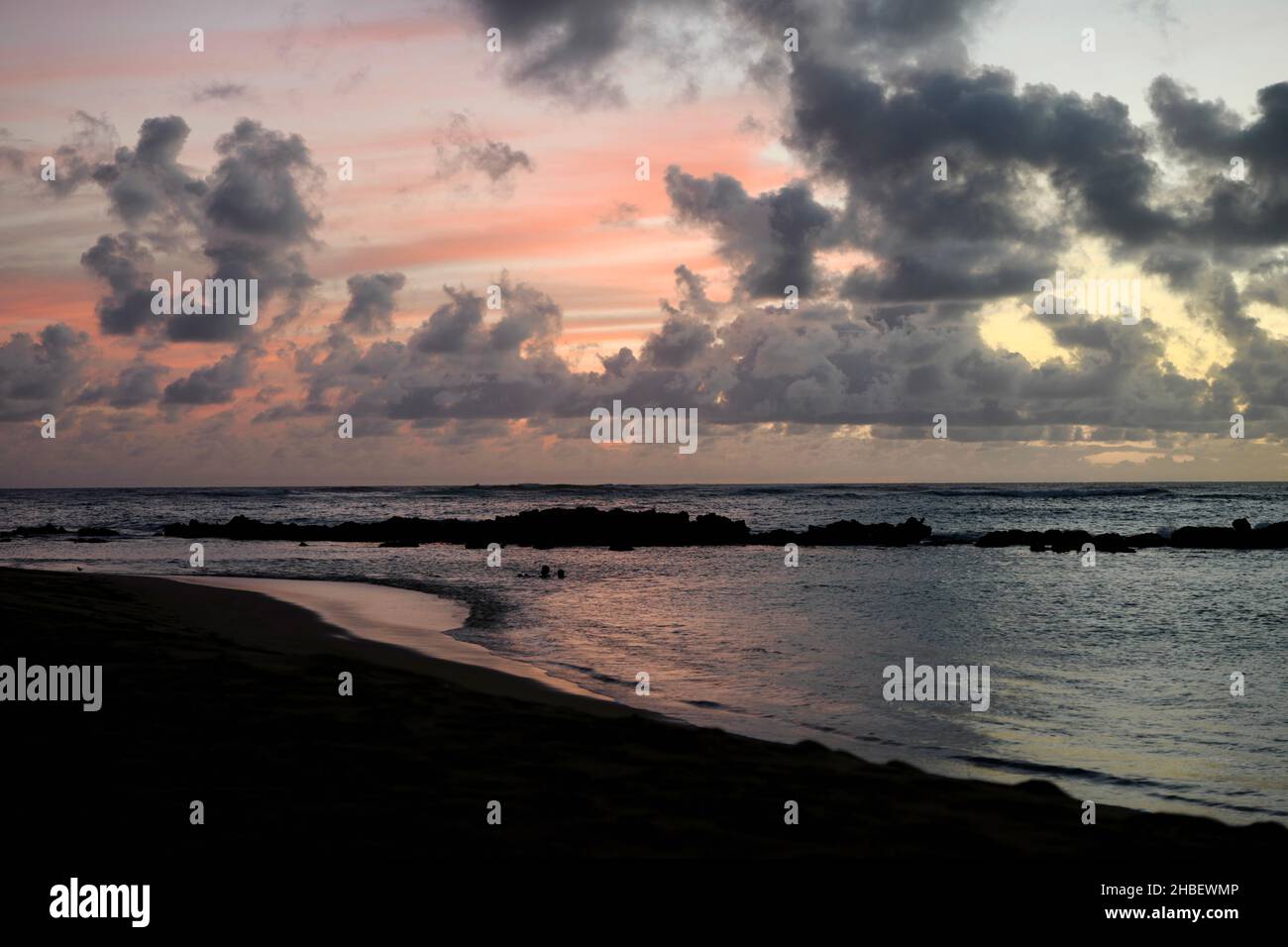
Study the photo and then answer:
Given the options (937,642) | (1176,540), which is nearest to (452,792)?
(937,642)

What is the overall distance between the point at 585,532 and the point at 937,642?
41.9 m

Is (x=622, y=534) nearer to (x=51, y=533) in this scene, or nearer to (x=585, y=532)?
(x=585, y=532)

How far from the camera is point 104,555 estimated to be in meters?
42.9

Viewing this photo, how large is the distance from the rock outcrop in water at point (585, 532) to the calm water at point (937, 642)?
8.71 meters

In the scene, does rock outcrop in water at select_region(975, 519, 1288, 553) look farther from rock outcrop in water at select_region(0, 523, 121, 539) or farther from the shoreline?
rock outcrop in water at select_region(0, 523, 121, 539)

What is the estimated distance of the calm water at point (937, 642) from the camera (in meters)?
11.4

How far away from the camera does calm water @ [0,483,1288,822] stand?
1138cm

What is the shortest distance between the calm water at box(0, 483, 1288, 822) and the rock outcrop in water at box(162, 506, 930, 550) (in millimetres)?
8712

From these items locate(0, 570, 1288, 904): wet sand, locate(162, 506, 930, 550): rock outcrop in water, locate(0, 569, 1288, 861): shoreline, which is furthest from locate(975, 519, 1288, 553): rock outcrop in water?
locate(0, 570, 1288, 904): wet sand

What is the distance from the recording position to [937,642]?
19938 millimetres
